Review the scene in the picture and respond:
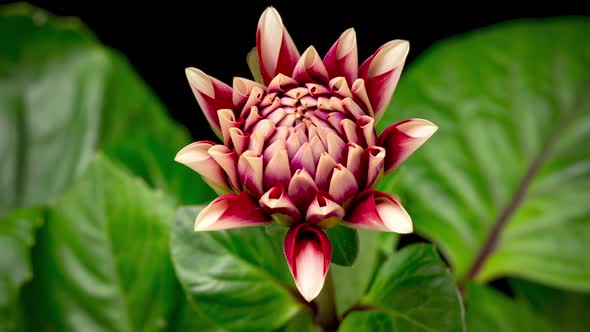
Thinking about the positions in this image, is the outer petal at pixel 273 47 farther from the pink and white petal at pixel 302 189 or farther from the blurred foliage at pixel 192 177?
the blurred foliage at pixel 192 177

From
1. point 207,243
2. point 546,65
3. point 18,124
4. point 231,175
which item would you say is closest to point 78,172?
point 18,124

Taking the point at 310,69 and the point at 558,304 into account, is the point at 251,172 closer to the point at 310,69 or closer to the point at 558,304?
the point at 310,69

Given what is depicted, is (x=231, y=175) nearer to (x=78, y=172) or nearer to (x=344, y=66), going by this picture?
(x=344, y=66)

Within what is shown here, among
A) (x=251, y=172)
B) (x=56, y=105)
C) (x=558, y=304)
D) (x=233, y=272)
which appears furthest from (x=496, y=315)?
(x=56, y=105)

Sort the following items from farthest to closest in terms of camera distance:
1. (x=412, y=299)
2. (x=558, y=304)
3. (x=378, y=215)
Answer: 1. (x=558, y=304)
2. (x=412, y=299)
3. (x=378, y=215)

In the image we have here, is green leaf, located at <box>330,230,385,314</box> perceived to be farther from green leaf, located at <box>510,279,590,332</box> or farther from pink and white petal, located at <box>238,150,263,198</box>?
green leaf, located at <box>510,279,590,332</box>

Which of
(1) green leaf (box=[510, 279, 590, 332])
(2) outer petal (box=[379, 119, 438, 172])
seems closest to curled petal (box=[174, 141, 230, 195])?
(2) outer petal (box=[379, 119, 438, 172])
